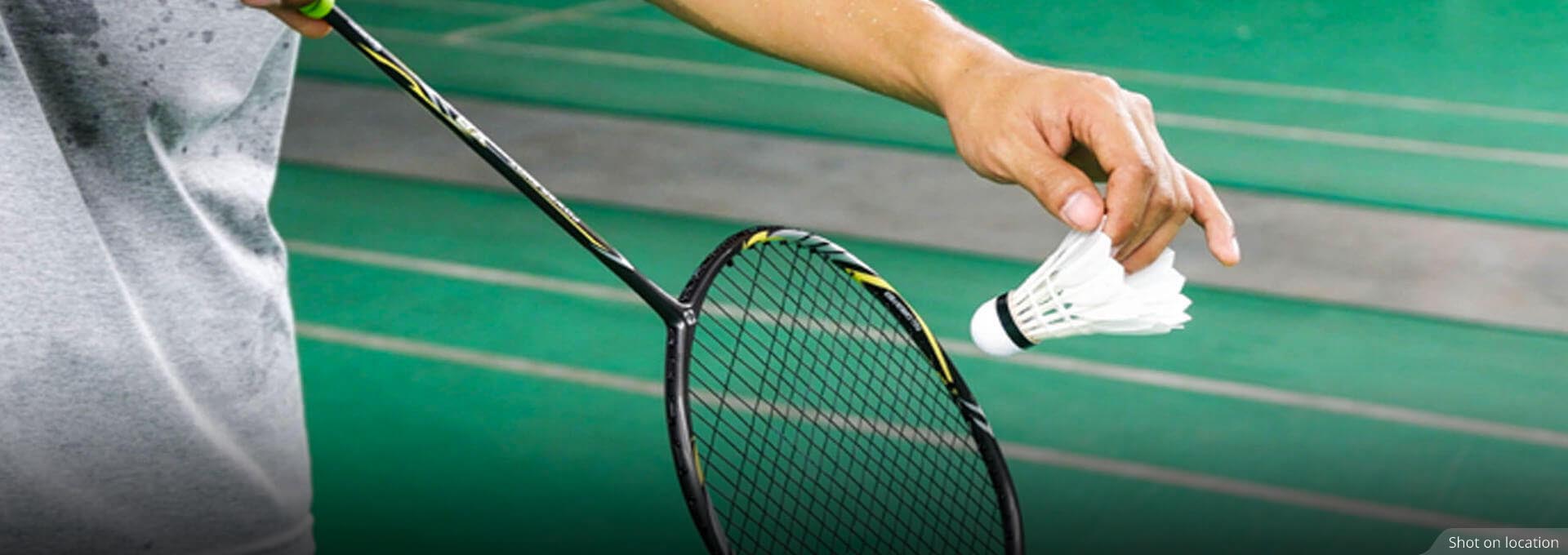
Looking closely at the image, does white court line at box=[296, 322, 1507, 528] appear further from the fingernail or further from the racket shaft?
the fingernail

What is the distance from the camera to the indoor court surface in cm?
357

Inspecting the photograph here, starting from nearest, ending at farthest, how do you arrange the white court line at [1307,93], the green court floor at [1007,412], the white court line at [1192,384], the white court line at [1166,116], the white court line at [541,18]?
the green court floor at [1007,412]
the white court line at [1192,384]
the white court line at [1166,116]
the white court line at [1307,93]
the white court line at [541,18]

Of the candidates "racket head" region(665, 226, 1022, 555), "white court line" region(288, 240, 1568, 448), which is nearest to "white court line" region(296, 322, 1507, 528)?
"racket head" region(665, 226, 1022, 555)

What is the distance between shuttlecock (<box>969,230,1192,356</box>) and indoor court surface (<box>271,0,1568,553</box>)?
1.97 meters

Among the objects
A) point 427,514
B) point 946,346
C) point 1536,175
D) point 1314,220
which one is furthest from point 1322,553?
point 1536,175

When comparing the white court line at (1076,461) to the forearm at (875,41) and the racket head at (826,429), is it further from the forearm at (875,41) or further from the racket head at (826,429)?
the forearm at (875,41)

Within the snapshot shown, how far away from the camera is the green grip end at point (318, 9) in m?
1.34

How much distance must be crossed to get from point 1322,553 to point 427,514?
1.78 metres

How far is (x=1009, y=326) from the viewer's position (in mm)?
1533

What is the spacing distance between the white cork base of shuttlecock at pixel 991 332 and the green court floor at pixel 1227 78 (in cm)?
439

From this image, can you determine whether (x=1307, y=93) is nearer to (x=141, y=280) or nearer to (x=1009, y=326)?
(x=1009, y=326)

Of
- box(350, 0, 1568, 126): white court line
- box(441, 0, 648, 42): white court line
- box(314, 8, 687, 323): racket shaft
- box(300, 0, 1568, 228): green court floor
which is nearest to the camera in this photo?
box(314, 8, 687, 323): racket shaft

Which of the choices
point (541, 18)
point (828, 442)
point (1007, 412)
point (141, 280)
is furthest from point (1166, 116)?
point (141, 280)

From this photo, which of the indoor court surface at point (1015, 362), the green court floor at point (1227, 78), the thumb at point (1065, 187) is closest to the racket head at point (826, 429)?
the indoor court surface at point (1015, 362)
